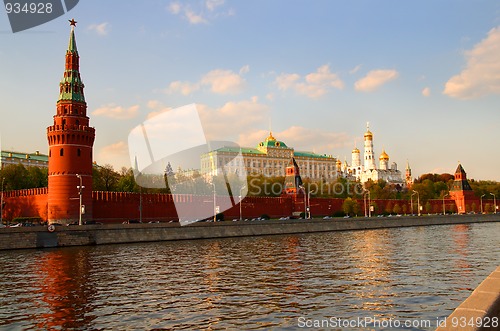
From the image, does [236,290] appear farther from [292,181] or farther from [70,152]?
[292,181]

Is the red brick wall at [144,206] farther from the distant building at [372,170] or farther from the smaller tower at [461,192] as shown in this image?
the distant building at [372,170]

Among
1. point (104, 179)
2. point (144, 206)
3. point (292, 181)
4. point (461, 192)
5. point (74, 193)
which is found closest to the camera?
point (74, 193)

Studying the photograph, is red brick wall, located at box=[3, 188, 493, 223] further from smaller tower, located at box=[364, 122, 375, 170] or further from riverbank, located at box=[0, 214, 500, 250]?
smaller tower, located at box=[364, 122, 375, 170]

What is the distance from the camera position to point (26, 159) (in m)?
104

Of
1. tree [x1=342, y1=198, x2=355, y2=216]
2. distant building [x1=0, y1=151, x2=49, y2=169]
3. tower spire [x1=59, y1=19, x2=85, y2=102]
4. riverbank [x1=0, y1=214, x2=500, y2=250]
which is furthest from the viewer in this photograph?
distant building [x1=0, y1=151, x2=49, y2=169]

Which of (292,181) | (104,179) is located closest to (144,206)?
(104,179)

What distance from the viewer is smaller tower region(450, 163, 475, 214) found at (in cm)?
10302

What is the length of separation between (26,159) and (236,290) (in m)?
99.4

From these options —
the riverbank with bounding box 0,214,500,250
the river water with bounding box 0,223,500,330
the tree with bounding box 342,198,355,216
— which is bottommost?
the river water with bounding box 0,223,500,330

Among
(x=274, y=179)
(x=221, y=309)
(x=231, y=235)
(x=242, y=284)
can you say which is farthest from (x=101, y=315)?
(x=274, y=179)

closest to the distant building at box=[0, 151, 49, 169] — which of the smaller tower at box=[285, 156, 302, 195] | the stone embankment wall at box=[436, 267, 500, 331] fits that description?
the smaller tower at box=[285, 156, 302, 195]

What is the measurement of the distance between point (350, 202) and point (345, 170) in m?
99.7

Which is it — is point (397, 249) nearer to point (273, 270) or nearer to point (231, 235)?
point (273, 270)

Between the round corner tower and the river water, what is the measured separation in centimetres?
2057
